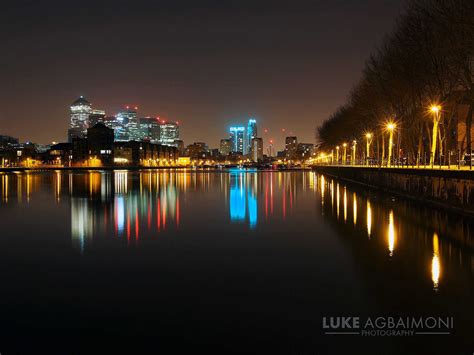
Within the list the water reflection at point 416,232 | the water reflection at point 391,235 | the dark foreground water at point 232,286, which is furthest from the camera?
the water reflection at point 391,235

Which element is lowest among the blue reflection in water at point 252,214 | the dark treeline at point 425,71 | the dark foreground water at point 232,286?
the dark foreground water at point 232,286

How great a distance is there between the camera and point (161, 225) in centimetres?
2222

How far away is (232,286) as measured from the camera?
1138 cm

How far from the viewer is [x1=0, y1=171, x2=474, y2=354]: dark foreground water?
809 cm

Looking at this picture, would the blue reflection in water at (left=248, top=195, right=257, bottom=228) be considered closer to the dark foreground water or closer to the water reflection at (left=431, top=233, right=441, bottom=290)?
the dark foreground water

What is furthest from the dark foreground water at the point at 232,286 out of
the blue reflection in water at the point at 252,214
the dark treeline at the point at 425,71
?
the dark treeline at the point at 425,71

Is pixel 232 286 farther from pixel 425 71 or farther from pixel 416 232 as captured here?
pixel 425 71

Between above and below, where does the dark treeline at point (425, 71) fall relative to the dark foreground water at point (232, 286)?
above

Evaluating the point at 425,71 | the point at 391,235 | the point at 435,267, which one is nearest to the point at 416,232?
the point at 391,235

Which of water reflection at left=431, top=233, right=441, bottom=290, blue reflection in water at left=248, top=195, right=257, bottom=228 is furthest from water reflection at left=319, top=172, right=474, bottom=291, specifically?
blue reflection in water at left=248, top=195, right=257, bottom=228

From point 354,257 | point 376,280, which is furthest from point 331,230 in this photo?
point 376,280

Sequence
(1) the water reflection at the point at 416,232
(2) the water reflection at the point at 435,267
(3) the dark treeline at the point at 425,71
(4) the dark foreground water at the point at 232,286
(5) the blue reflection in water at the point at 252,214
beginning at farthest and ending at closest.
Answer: (3) the dark treeline at the point at 425,71 → (5) the blue reflection in water at the point at 252,214 → (1) the water reflection at the point at 416,232 → (2) the water reflection at the point at 435,267 → (4) the dark foreground water at the point at 232,286

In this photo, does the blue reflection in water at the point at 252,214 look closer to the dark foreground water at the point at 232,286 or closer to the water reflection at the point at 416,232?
the dark foreground water at the point at 232,286

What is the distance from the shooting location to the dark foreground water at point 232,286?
8086 millimetres
